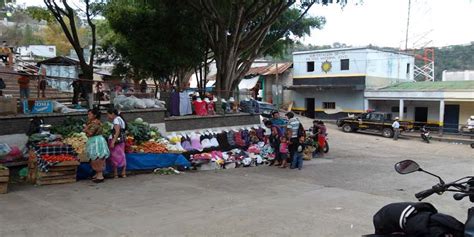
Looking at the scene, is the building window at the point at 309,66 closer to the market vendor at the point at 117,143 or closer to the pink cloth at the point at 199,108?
the pink cloth at the point at 199,108

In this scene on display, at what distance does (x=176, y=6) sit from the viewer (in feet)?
62.9

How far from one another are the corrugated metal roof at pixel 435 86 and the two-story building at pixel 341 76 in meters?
1.72

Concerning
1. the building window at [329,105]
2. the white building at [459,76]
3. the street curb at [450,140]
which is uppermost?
the white building at [459,76]

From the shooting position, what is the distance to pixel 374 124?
32.3m

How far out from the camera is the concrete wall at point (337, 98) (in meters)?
39.0

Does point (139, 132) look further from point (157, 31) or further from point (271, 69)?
point (271, 69)

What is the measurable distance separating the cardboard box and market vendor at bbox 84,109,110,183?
239 centimetres

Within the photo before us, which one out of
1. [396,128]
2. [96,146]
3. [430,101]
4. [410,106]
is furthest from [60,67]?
[430,101]

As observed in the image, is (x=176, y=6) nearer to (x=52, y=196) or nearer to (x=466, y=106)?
(x=52, y=196)

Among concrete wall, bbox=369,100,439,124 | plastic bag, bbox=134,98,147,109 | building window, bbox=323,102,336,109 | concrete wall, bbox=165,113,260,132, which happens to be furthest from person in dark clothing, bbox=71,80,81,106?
building window, bbox=323,102,336,109

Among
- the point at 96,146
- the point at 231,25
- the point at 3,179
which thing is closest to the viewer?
the point at 3,179

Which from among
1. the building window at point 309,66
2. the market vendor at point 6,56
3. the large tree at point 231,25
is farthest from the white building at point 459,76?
the market vendor at point 6,56

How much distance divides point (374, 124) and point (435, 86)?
6996mm

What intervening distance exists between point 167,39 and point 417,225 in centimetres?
1867
